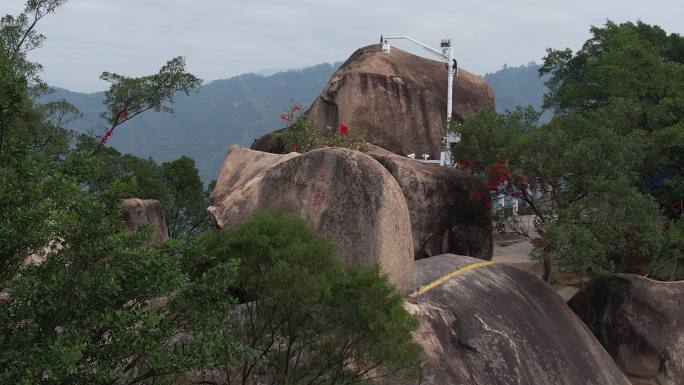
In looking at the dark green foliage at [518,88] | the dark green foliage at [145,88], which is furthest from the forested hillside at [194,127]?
the dark green foliage at [145,88]

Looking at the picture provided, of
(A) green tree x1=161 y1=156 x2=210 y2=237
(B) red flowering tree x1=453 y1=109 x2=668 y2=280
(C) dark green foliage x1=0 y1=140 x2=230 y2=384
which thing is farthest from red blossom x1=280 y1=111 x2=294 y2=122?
(C) dark green foliage x1=0 y1=140 x2=230 y2=384

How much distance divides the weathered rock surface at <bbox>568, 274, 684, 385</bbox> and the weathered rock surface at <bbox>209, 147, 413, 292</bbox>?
567 centimetres

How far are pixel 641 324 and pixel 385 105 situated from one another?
12.7 meters

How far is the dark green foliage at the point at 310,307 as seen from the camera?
6.61 meters

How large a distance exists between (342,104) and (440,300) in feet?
48.2

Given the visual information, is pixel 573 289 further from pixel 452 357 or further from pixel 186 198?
pixel 186 198

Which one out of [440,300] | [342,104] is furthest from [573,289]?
[342,104]

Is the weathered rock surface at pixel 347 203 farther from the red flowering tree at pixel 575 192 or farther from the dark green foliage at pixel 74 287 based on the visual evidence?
the dark green foliage at pixel 74 287

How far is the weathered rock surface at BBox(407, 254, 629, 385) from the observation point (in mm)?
9625

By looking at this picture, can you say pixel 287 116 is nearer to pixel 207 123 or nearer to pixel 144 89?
pixel 144 89

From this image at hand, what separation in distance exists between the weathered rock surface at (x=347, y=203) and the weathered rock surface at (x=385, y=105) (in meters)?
13.3

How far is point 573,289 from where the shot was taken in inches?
684

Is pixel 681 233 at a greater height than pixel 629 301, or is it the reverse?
pixel 681 233

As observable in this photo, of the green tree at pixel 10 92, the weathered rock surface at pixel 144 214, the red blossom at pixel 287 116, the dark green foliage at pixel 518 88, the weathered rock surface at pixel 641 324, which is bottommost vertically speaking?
the weathered rock surface at pixel 641 324
